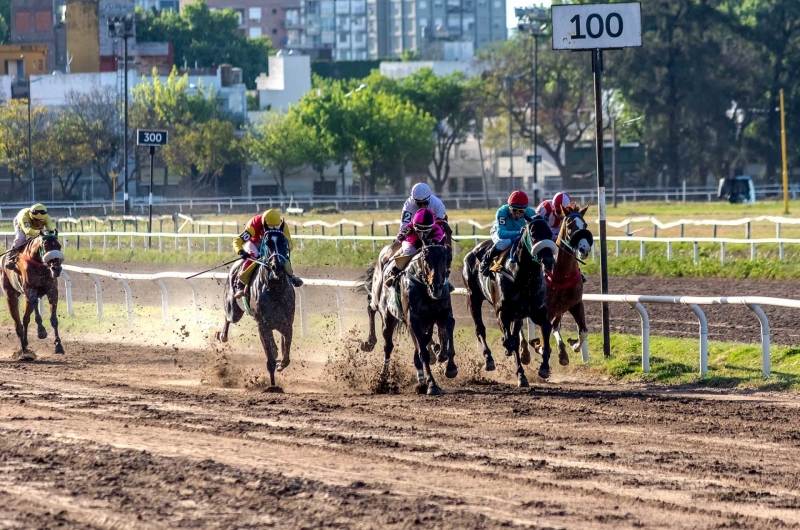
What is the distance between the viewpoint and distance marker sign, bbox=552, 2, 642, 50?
12664mm

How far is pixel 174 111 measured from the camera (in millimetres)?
72375

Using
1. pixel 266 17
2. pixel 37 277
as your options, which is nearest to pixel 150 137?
pixel 37 277

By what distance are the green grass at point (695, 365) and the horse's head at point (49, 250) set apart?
6136 mm

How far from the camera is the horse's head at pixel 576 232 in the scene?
11570 mm

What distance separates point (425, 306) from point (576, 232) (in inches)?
67.1

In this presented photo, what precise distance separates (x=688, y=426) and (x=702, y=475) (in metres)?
1.76

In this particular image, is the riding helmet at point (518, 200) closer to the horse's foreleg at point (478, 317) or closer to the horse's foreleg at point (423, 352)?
the horse's foreleg at point (478, 317)

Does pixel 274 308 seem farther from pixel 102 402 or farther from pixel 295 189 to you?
pixel 295 189

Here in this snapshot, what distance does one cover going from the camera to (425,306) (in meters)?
11.0

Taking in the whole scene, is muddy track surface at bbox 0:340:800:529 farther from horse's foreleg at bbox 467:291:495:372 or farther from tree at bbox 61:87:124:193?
tree at bbox 61:87:124:193

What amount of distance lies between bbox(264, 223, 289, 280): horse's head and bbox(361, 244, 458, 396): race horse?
951 millimetres

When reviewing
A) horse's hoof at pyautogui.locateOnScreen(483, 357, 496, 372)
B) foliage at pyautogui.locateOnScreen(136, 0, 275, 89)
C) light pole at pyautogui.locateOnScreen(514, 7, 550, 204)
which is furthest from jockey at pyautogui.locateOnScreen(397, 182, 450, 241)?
foliage at pyautogui.locateOnScreen(136, 0, 275, 89)

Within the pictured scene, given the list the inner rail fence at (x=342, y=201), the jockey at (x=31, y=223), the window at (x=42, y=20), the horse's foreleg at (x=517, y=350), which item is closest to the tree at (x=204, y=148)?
the inner rail fence at (x=342, y=201)

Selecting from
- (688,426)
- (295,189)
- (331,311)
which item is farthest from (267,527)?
(295,189)
